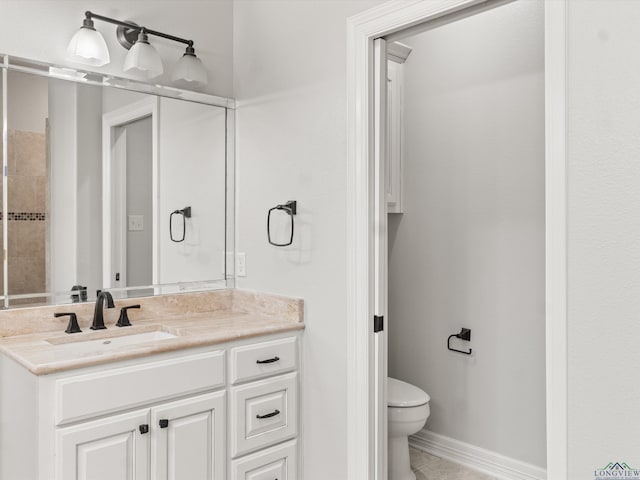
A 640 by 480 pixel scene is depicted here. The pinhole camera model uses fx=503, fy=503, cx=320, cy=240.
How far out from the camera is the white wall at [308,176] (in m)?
2.07

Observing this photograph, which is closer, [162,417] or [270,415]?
[162,417]

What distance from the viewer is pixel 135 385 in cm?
173

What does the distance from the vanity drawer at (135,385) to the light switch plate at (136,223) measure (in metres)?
0.76

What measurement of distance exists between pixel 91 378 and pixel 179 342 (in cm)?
31

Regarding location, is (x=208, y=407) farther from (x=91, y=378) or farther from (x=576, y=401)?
(x=576, y=401)

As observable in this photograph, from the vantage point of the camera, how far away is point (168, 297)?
2.37m

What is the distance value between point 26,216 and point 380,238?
1.40 metres

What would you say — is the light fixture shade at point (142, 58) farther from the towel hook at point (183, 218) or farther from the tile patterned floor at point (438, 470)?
the tile patterned floor at point (438, 470)

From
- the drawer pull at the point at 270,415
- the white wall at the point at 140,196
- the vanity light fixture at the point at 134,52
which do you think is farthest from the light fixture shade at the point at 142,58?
the drawer pull at the point at 270,415

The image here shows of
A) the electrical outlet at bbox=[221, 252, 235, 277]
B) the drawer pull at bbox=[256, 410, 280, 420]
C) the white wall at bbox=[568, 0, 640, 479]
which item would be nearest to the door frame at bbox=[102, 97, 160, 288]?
the electrical outlet at bbox=[221, 252, 235, 277]

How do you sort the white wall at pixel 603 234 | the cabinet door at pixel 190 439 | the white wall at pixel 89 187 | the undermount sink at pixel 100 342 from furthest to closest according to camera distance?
1. the white wall at pixel 89 187
2. the undermount sink at pixel 100 342
3. the cabinet door at pixel 190 439
4. the white wall at pixel 603 234

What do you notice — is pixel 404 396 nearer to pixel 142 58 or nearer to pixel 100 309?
pixel 100 309

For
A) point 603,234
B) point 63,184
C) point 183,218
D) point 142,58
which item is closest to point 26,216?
point 63,184

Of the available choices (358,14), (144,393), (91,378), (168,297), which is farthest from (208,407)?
(358,14)
